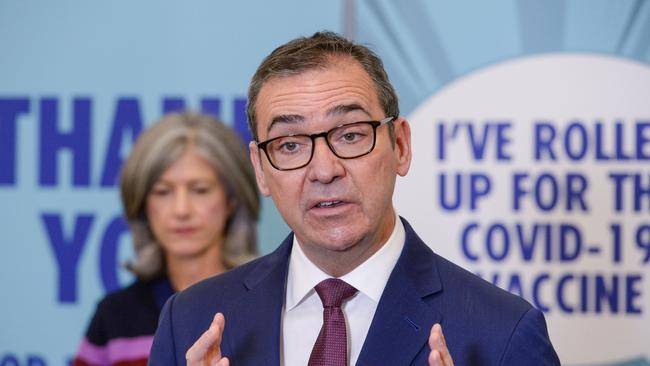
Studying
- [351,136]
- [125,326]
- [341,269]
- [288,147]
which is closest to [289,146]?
[288,147]

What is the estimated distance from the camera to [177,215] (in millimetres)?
2789

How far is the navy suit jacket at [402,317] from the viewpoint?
149 centimetres

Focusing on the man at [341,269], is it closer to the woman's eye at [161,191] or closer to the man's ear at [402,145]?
the man's ear at [402,145]

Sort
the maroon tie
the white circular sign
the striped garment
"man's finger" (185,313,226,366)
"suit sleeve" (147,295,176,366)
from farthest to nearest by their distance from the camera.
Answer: the striped garment < the white circular sign < "suit sleeve" (147,295,176,366) < the maroon tie < "man's finger" (185,313,226,366)

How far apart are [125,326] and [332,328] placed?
1.42 m

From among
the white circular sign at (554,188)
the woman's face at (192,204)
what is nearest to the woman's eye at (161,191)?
the woman's face at (192,204)

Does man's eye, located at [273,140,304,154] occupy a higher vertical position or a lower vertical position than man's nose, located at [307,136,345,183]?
higher

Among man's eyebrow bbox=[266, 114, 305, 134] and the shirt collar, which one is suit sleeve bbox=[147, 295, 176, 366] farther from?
man's eyebrow bbox=[266, 114, 305, 134]

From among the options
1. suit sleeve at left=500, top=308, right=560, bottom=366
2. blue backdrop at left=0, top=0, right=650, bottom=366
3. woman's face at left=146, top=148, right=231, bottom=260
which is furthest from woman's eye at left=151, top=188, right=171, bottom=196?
suit sleeve at left=500, top=308, right=560, bottom=366

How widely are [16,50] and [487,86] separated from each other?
1.58 m

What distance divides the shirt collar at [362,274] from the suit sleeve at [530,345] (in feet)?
0.87

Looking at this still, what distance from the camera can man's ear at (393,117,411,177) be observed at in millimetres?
1703

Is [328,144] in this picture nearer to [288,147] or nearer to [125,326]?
[288,147]

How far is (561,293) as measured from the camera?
2602 millimetres
